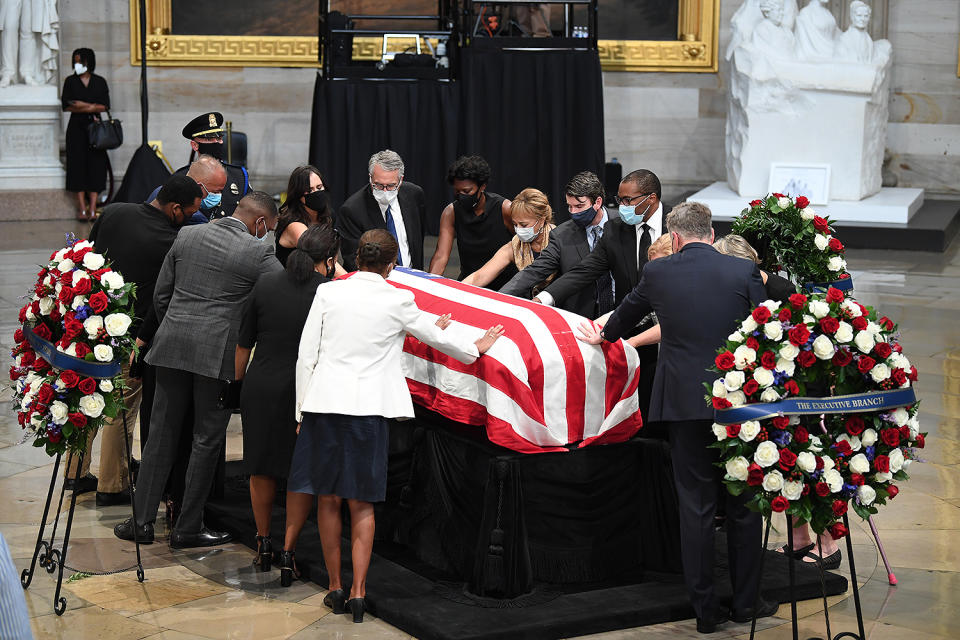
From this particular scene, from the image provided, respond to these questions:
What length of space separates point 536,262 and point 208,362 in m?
1.43

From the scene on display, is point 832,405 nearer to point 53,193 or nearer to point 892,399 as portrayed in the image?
point 892,399

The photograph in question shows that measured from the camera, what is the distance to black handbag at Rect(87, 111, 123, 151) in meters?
13.7

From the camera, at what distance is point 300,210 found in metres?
5.84

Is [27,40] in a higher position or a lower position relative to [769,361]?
higher

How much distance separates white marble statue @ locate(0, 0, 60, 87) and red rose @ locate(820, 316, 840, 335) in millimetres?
12013

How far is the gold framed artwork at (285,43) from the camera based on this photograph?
1476 centimetres

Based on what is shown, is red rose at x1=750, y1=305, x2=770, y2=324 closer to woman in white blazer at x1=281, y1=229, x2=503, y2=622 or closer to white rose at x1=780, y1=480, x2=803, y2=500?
white rose at x1=780, y1=480, x2=803, y2=500

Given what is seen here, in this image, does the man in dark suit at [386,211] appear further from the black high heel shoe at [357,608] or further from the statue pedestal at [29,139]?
the statue pedestal at [29,139]

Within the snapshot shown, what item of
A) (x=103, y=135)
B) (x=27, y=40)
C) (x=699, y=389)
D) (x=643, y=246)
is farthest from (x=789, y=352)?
(x=27, y=40)

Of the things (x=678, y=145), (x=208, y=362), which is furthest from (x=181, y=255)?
(x=678, y=145)

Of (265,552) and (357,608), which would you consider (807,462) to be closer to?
(357,608)

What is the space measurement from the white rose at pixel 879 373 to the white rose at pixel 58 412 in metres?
2.74

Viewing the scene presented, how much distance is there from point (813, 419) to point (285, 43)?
11.9 meters

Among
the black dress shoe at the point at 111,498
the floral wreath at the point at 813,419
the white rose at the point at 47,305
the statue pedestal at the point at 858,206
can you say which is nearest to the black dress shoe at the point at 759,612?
the floral wreath at the point at 813,419
